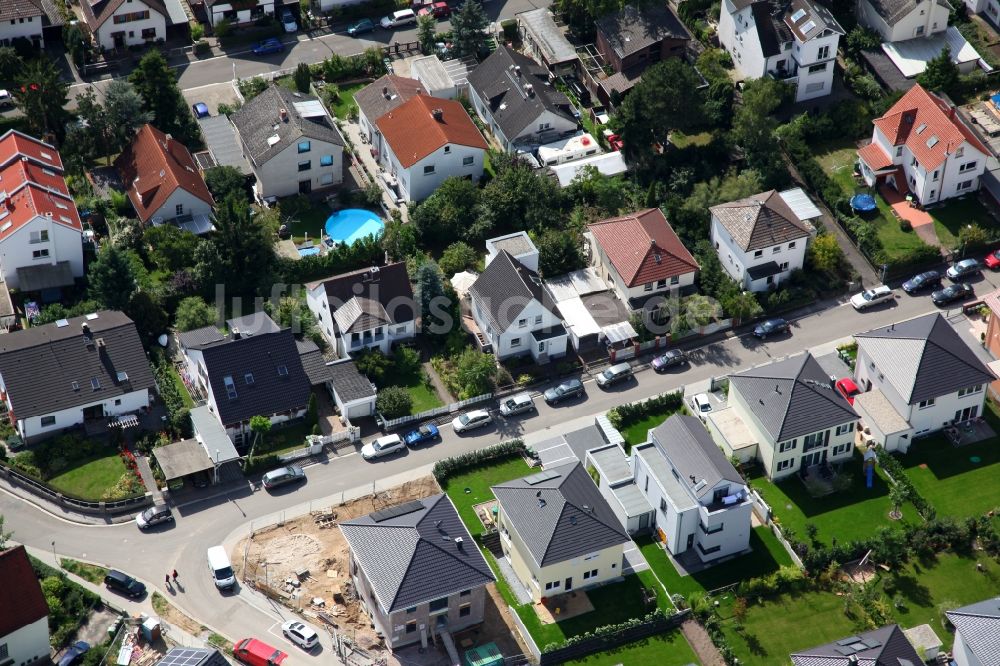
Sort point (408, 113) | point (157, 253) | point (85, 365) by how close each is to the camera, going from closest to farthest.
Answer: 1. point (85, 365)
2. point (157, 253)
3. point (408, 113)

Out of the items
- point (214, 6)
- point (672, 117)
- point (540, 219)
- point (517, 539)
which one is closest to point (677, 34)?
point (672, 117)

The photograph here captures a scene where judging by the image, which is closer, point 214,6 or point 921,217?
point 921,217

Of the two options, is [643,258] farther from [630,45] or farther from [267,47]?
[267,47]

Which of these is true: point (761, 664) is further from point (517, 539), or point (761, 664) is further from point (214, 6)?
point (214, 6)

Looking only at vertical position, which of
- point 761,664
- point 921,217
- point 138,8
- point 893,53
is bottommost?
point 761,664

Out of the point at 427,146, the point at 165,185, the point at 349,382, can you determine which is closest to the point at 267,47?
the point at 427,146

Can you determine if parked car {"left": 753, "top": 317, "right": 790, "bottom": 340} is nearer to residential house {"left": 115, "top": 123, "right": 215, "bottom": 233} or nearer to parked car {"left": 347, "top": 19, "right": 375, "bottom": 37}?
residential house {"left": 115, "top": 123, "right": 215, "bottom": 233}

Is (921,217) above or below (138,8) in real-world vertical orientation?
below

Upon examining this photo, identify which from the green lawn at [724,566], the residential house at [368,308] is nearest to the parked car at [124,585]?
the residential house at [368,308]
